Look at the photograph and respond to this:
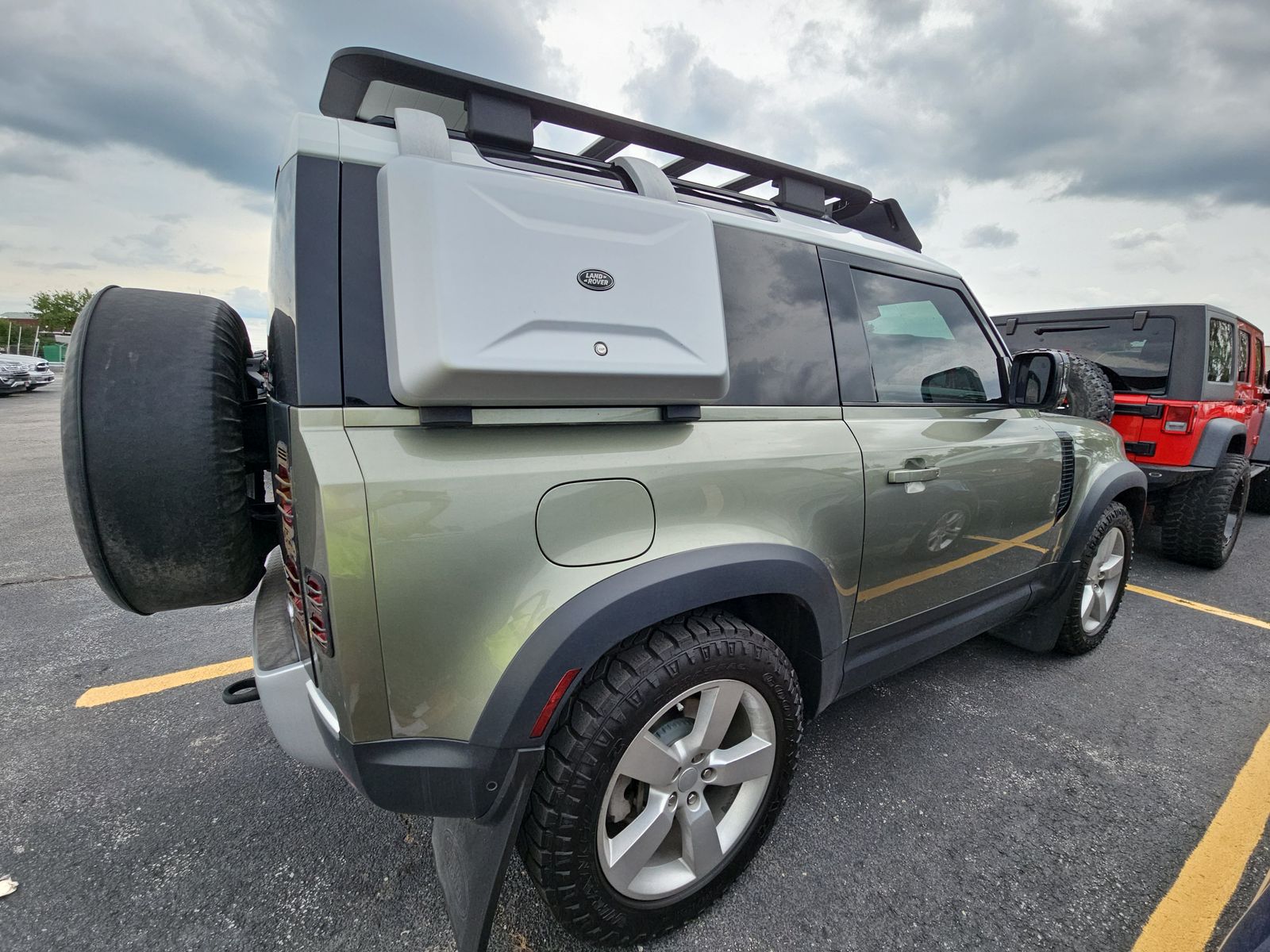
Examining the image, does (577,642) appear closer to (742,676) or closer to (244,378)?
(742,676)

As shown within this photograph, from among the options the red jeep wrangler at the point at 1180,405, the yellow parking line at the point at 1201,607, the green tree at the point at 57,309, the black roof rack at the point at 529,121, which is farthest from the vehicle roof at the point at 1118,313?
the green tree at the point at 57,309

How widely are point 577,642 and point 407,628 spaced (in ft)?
1.16

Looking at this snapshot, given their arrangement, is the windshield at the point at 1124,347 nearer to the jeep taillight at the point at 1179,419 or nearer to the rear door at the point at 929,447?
the jeep taillight at the point at 1179,419

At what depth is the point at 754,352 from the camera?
177 centimetres

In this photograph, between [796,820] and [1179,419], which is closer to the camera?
[796,820]

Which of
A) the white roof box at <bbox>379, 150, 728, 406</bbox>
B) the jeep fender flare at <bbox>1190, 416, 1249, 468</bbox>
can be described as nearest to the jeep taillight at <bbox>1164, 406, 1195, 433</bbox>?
the jeep fender flare at <bbox>1190, 416, 1249, 468</bbox>

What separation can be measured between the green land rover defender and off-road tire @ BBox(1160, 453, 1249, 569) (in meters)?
3.93

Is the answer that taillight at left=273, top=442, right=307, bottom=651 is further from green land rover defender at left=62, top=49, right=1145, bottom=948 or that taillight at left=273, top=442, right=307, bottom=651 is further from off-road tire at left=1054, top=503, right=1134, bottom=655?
off-road tire at left=1054, top=503, right=1134, bottom=655

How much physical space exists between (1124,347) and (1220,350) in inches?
25.8

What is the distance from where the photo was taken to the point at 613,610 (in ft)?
4.56

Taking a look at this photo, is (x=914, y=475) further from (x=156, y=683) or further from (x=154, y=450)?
(x=156, y=683)

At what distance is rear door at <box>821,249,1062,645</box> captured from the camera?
6.55 ft

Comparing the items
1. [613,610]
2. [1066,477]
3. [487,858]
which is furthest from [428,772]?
[1066,477]

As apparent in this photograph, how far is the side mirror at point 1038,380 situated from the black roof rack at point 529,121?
1.00 meters
